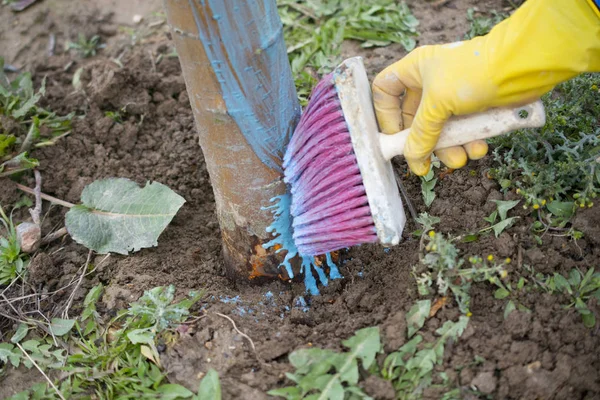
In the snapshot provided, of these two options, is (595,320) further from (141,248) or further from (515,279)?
(141,248)

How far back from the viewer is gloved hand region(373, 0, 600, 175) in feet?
5.55

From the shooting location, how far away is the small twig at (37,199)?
8.07 ft

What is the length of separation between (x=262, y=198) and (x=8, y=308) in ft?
3.35

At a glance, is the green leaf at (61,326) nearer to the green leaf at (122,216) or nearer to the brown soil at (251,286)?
the brown soil at (251,286)

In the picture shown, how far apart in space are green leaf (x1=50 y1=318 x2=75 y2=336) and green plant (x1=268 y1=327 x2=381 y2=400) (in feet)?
2.61

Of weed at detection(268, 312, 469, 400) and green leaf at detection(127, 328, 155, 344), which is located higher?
green leaf at detection(127, 328, 155, 344)

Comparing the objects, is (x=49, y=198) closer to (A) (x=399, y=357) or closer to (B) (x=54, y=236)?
(B) (x=54, y=236)

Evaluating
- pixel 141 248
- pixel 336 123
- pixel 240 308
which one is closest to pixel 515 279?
pixel 336 123

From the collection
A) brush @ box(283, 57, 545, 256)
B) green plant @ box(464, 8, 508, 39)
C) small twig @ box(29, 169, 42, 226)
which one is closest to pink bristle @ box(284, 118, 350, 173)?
brush @ box(283, 57, 545, 256)

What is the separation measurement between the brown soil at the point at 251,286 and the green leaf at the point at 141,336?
7 cm

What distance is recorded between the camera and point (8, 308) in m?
2.19

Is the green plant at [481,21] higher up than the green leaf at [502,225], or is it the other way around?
the green plant at [481,21]

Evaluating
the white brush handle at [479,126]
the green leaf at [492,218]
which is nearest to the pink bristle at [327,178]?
the white brush handle at [479,126]

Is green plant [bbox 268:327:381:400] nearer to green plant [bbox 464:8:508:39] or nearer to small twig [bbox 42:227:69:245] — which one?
small twig [bbox 42:227:69:245]
